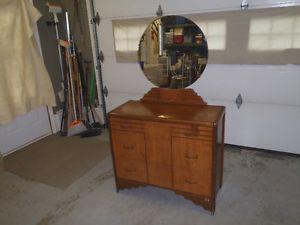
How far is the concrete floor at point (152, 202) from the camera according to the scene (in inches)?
69.6

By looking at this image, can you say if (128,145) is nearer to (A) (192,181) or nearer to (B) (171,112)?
(B) (171,112)

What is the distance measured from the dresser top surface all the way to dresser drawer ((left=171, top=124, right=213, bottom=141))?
0.14ft

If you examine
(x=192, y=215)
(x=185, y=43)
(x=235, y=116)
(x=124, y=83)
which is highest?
(x=185, y=43)

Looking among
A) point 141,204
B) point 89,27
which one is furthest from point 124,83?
point 141,204

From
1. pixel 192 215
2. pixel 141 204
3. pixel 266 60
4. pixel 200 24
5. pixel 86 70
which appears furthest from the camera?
pixel 86 70

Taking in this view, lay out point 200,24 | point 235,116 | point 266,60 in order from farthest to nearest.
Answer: point 235,116, point 200,24, point 266,60

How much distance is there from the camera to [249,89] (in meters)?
2.45

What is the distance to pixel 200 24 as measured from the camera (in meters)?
2.43

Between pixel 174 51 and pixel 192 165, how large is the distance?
1.34 m

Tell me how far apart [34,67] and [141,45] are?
4.19 feet

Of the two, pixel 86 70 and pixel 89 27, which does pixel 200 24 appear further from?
→ pixel 86 70

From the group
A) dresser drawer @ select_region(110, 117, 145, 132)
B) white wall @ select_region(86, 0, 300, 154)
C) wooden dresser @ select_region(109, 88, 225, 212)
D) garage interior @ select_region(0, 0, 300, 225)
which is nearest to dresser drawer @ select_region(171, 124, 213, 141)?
wooden dresser @ select_region(109, 88, 225, 212)

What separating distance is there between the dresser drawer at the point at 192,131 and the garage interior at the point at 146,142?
544mm

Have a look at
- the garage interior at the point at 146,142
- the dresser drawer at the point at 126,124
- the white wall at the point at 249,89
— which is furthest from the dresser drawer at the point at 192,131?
the white wall at the point at 249,89
